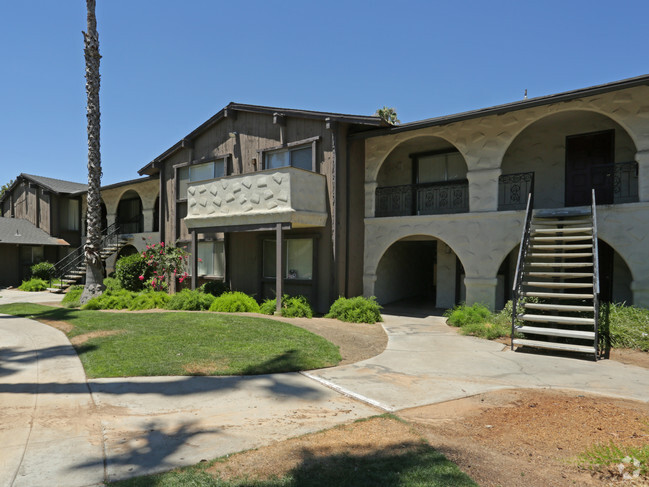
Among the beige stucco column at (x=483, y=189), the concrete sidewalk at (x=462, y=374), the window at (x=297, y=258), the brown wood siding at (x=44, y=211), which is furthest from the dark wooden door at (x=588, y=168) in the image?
the brown wood siding at (x=44, y=211)

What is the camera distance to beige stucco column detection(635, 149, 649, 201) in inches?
393

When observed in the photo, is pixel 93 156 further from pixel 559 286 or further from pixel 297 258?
pixel 559 286

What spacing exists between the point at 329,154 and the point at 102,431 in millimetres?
10535

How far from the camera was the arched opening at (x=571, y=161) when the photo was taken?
39.0 ft

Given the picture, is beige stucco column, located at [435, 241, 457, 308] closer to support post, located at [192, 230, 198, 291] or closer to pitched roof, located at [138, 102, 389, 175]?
pitched roof, located at [138, 102, 389, 175]

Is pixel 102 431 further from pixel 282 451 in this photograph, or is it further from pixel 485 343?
pixel 485 343

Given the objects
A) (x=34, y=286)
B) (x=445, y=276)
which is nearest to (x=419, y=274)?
(x=445, y=276)

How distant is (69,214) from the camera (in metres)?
27.8

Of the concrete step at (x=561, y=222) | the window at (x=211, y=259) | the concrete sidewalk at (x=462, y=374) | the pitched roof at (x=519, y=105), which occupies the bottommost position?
the concrete sidewalk at (x=462, y=374)

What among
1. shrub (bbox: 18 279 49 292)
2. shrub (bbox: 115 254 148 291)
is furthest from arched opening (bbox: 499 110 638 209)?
shrub (bbox: 18 279 49 292)

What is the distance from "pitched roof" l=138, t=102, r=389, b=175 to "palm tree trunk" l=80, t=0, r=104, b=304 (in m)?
3.19

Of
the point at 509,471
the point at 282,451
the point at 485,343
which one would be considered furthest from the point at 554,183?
the point at 282,451

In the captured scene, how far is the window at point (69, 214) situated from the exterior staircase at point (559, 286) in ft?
91.4

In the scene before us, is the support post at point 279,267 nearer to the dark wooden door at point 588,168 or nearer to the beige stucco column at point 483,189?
the beige stucco column at point 483,189
